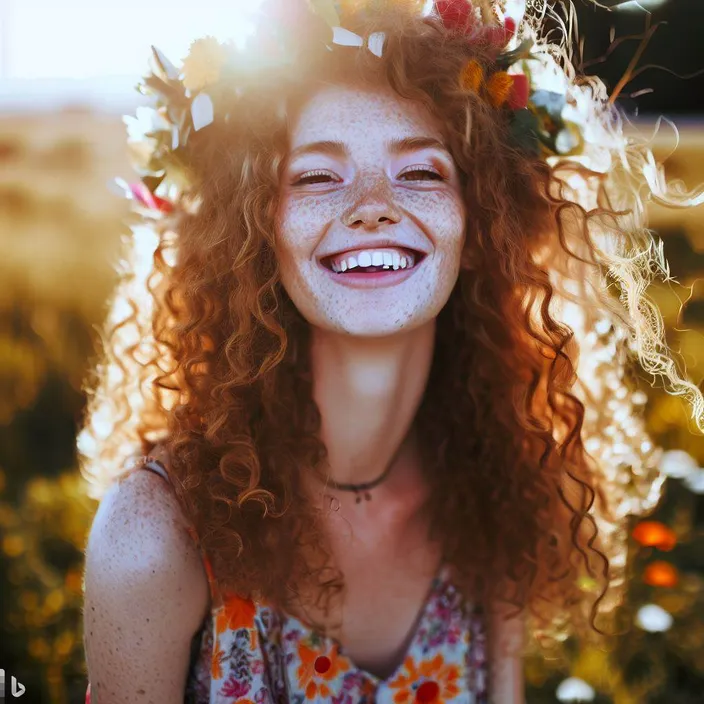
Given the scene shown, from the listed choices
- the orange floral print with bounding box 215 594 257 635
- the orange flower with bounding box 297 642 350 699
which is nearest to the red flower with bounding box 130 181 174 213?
the orange floral print with bounding box 215 594 257 635

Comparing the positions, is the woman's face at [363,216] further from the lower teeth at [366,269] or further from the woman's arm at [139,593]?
the woman's arm at [139,593]

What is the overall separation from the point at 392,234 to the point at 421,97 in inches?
9.9

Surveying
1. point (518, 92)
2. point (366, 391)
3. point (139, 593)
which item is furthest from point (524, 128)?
point (139, 593)

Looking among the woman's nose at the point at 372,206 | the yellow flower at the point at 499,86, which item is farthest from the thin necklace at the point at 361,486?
the yellow flower at the point at 499,86

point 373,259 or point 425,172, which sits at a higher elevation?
point 425,172

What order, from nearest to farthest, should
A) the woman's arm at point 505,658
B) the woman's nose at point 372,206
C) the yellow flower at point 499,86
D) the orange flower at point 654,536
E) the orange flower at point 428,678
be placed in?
the woman's nose at point 372,206 < the yellow flower at point 499,86 < the orange flower at point 428,678 < the woman's arm at point 505,658 < the orange flower at point 654,536

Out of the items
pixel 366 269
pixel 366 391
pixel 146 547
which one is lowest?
pixel 146 547

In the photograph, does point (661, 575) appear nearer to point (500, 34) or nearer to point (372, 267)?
point (372, 267)

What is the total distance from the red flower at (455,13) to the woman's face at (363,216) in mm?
176

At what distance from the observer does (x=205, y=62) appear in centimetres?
149

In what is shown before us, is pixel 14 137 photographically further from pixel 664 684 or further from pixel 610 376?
pixel 664 684

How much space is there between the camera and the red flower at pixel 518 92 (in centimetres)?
158

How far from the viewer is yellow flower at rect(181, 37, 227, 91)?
149cm

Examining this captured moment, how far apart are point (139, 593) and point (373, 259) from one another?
70cm
